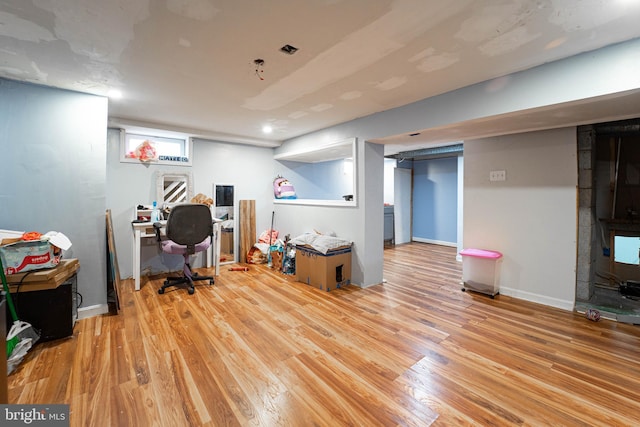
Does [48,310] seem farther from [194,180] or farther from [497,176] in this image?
[497,176]

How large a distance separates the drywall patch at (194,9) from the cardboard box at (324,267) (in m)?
2.69

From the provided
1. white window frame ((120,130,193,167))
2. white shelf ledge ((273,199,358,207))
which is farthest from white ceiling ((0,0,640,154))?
white shelf ledge ((273,199,358,207))

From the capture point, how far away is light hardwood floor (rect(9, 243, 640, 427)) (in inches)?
60.9

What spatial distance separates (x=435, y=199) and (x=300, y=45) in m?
5.81

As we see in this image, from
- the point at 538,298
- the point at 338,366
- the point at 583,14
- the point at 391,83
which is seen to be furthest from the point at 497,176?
the point at 338,366

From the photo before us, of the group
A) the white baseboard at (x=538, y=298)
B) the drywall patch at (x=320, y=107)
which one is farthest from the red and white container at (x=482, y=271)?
the drywall patch at (x=320, y=107)

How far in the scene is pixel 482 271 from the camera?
3369mm

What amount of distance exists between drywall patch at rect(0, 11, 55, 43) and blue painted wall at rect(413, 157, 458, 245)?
270 inches

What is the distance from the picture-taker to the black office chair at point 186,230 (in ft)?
10.8

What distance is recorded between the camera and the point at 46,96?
2586mm

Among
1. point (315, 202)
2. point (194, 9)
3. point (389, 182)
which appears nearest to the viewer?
point (194, 9)

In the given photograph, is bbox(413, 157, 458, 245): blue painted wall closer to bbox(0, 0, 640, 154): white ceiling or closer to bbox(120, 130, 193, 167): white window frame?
bbox(0, 0, 640, 154): white ceiling

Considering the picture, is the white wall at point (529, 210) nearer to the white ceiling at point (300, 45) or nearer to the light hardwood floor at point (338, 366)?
the light hardwood floor at point (338, 366)

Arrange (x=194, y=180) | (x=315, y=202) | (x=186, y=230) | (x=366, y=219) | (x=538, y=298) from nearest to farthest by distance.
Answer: (x=538, y=298)
(x=186, y=230)
(x=366, y=219)
(x=315, y=202)
(x=194, y=180)
